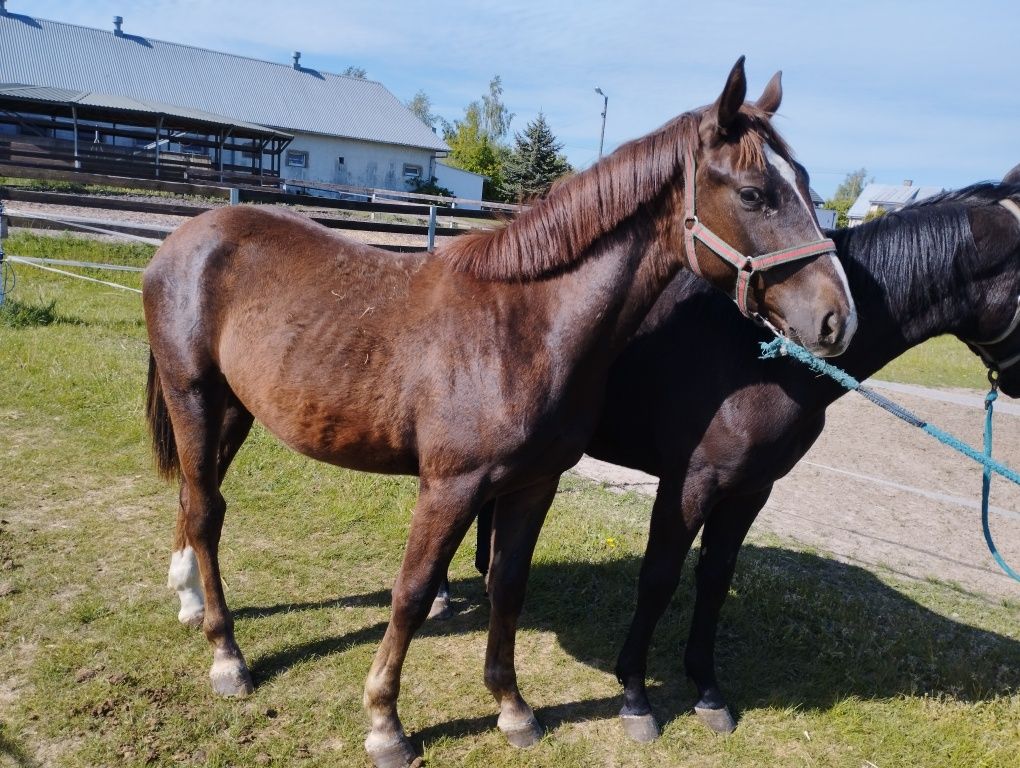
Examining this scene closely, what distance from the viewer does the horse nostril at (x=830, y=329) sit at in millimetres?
2264

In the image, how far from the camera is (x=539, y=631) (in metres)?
3.88

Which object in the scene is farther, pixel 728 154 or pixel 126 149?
pixel 126 149

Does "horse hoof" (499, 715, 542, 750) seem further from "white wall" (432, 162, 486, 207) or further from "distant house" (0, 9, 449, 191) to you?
"white wall" (432, 162, 486, 207)

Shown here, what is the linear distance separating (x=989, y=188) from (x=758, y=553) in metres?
2.58

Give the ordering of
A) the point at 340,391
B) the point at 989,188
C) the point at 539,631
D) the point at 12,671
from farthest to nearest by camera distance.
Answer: the point at 539,631, the point at 12,671, the point at 989,188, the point at 340,391

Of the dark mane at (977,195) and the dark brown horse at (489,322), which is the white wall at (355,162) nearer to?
the dark brown horse at (489,322)

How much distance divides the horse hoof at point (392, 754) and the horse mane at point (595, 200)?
6.01 feet

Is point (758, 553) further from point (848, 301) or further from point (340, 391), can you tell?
point (340, 391)

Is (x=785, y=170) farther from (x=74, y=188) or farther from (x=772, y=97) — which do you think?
(x=74, y=188)

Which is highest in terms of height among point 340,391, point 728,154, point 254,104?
point 254,104

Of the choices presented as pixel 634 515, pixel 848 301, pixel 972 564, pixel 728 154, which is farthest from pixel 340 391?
pixel 972 564

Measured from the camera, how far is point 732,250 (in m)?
2.35

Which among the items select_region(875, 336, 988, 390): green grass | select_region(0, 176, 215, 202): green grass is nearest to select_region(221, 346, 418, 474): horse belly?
select_region(875, 336, 988, 390): green grass

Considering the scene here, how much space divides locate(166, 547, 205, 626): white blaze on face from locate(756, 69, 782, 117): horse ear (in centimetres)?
322
